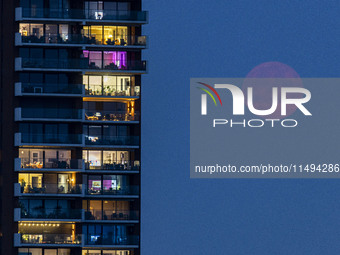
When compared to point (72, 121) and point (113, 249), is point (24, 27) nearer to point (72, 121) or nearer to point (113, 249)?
point (72, 121)

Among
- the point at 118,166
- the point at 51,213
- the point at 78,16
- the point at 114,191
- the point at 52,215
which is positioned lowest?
the point at 52,215

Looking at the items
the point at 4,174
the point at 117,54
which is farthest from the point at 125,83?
the point at 4,174

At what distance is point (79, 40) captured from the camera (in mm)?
182875

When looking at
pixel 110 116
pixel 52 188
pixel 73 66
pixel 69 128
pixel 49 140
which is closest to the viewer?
pixel 52 188

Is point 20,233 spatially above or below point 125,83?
below

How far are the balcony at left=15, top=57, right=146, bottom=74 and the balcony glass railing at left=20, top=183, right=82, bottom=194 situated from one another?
11212 mm

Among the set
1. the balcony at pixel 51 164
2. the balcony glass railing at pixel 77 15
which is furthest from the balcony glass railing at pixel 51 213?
the balcony glass railing at pixel 77 15

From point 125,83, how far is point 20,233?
1824 cm

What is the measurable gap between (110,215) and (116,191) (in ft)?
7.97

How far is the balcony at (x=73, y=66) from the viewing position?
181125mm

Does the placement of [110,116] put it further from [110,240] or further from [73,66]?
[110,240]

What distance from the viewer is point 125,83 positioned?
185m

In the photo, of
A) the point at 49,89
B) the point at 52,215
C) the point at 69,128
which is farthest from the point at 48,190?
the point at 49,89

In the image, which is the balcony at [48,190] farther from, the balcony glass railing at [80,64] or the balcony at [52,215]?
the balcony glass railing at [80,64]
